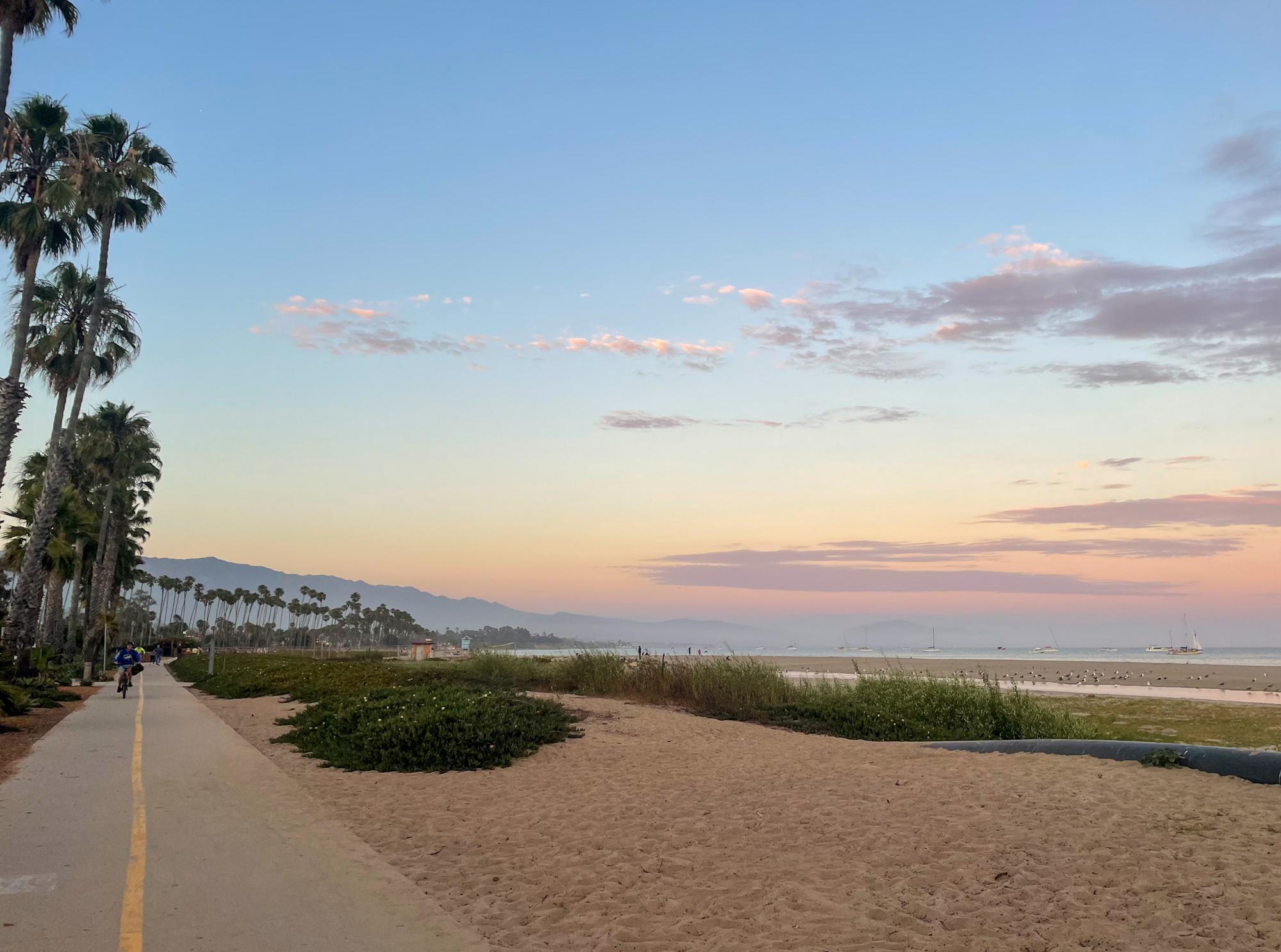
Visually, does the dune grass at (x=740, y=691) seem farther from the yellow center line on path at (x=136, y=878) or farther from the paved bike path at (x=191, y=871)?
the yellow center line on path at (x=136, y=878)

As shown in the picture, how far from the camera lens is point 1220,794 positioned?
30.8 ft

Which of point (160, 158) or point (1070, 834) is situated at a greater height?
point (160, 158)

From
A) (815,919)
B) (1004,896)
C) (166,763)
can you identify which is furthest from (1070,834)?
(166,763)

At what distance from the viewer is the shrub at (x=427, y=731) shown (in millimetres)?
13992

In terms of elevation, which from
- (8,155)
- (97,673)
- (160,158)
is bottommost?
(97,673)

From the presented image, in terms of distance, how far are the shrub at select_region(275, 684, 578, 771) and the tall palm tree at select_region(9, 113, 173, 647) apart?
1805cm

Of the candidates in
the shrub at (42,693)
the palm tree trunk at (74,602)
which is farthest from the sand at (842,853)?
the palm tree trunk at (74,602)

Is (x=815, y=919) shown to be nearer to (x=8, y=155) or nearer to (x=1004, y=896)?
(x=1004, y=896)

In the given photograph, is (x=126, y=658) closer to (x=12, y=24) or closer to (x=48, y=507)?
(x=48, y=507)

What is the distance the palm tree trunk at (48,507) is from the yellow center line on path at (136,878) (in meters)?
22.0

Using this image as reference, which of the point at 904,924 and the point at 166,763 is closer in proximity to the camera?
the point at 904,924

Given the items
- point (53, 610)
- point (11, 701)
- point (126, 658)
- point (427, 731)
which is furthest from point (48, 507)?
point (427, 731)

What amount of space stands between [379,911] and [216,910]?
1.15 m

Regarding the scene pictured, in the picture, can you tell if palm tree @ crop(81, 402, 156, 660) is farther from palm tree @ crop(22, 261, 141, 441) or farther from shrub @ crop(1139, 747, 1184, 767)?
shrub @ crop(1139, 747, 1184, 767)
